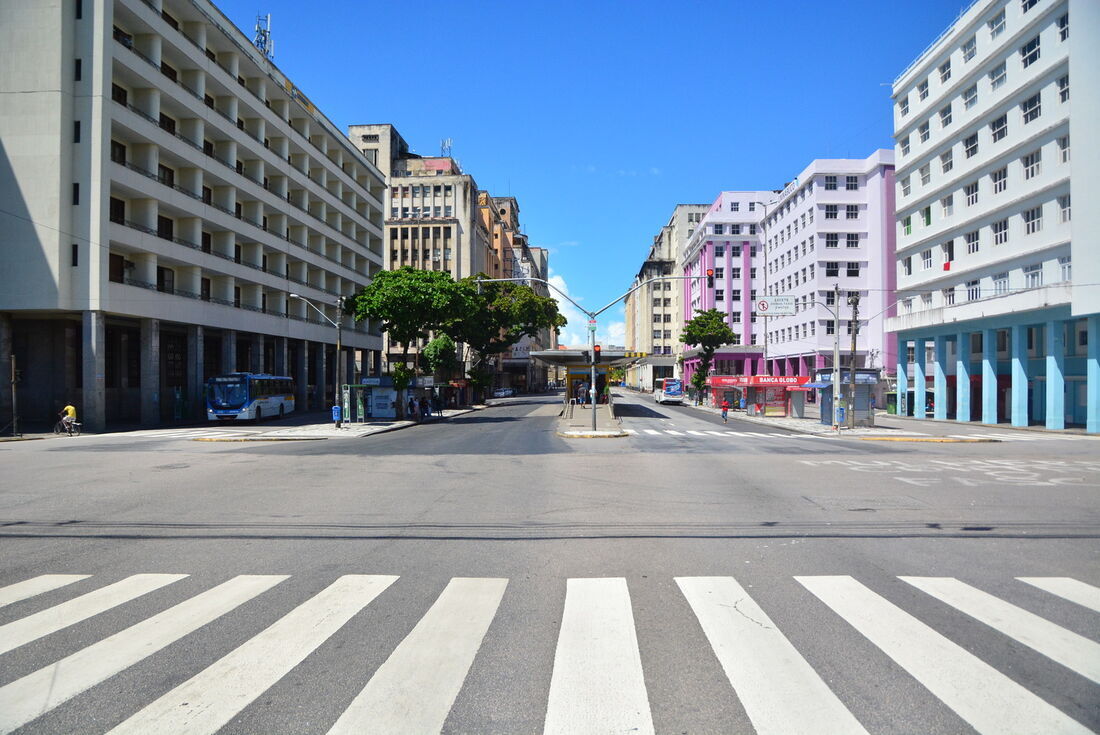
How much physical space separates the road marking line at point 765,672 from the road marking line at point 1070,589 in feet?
9.24

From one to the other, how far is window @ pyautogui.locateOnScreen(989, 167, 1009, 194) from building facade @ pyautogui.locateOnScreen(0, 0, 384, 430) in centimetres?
3600

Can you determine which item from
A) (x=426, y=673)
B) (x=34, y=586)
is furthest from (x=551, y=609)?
(x=34, y=586)

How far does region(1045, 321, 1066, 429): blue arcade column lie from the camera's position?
31.8 metres

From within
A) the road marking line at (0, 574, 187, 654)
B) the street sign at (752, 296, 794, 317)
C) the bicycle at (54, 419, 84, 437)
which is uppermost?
the street sign at (752, 296, 794, 317)

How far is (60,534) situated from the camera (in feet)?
29.0

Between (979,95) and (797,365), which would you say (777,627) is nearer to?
(979,95)

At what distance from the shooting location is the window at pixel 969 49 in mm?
37347

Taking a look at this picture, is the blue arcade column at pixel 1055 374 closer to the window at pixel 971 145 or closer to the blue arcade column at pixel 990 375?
the blue arcade column at pixel 990 375

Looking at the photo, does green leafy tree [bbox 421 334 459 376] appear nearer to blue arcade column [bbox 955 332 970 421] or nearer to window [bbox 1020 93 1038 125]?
blue arcade column [bbox 955 332 970 421]

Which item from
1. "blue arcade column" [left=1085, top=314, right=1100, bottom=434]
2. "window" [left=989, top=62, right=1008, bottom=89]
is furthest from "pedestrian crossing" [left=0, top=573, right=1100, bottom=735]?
"window" [left=989, top=62, right=1008, bottom=89]

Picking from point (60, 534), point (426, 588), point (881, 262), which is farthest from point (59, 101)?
point (881, 262)

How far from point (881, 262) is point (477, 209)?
2001 inches

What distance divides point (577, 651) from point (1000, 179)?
40329 mm

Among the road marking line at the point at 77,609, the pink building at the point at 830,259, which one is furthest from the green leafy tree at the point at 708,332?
the road marking line at the point at 77,609
